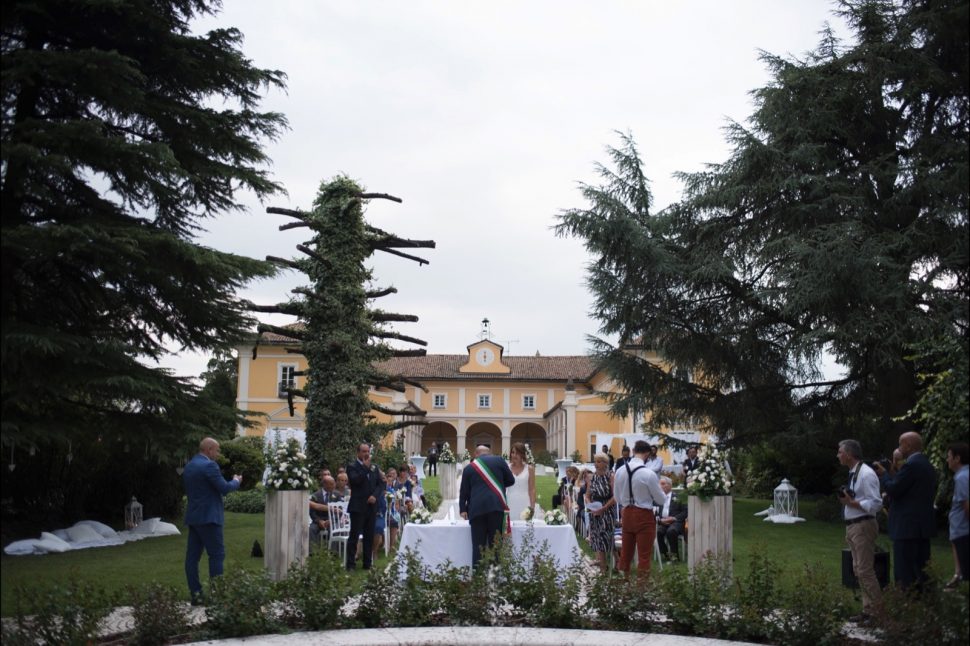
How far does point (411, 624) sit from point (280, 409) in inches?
1913

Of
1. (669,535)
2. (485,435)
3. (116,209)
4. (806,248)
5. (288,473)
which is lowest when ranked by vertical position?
(669,535)

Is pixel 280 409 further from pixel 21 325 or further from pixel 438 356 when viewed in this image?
pixel 21 325

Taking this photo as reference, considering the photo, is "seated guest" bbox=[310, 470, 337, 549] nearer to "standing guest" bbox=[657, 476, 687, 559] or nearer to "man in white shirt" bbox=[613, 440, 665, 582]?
"standing guest" bbox=[657, 476, 687, 559]

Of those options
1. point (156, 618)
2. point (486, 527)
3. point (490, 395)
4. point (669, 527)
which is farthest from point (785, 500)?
point (490, 395)

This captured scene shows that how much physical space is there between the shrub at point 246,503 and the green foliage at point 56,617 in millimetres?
14660

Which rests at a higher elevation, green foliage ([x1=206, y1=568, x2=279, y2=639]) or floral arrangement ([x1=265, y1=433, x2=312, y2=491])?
floral arrangement ([x1=265, y1=433, x2=312, y2=491])

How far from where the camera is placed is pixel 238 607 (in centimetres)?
657

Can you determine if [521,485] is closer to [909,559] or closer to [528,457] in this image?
[909,559]

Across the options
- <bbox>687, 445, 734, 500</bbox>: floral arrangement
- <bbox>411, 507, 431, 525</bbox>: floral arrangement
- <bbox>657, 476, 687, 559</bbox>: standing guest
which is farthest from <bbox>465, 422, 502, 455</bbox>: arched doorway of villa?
<bbox>687, 445, 734, 500</bbox>: floral arrangement

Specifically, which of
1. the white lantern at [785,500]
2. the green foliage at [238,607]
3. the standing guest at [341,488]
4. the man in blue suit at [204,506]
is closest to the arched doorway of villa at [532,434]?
the white lantern at [785,500]

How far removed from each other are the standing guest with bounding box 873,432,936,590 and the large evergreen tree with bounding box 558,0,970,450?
340 inches

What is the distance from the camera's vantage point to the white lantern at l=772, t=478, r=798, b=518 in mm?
18469

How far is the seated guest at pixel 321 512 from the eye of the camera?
12906 millimetres

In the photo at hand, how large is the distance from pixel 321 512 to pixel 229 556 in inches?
56.2
